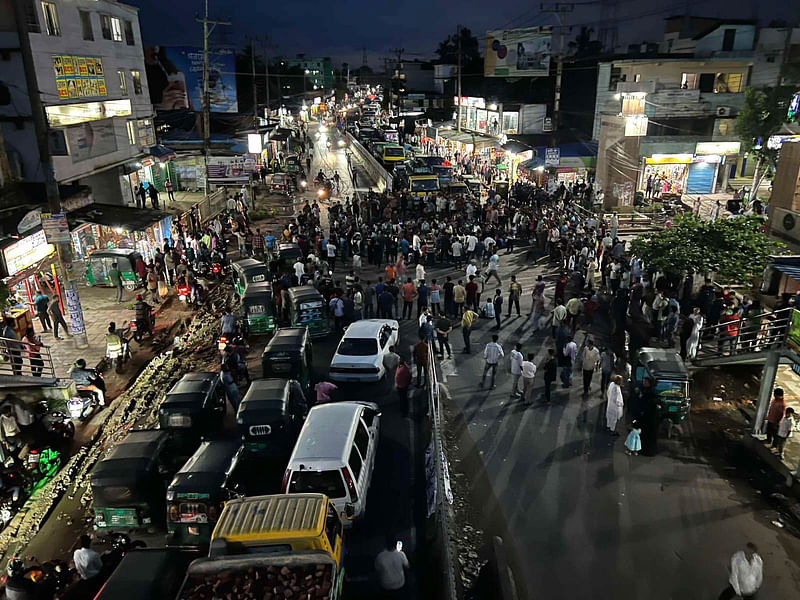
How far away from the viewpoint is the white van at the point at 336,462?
8938 millimetres

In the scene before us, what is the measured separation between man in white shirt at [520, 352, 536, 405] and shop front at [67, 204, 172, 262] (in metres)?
16.4

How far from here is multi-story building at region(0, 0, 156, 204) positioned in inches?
766

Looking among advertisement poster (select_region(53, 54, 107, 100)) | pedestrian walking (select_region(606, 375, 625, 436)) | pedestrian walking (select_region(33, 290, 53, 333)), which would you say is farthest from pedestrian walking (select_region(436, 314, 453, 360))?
advertisement poster (select_region(53, 54, 107, 100))

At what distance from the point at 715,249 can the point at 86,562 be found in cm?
1754

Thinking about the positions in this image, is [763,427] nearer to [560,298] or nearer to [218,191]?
[560,298]

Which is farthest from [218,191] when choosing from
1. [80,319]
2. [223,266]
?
[80,319]

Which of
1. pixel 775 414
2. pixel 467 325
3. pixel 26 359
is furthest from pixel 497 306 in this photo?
pixel 26 359

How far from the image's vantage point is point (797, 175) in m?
20.2

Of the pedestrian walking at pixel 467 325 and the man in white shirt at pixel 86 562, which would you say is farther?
the pedestrian walking at pixel 467 325

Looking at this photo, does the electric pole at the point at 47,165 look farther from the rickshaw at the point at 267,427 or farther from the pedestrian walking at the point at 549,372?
the pedestrian walking at the point at 549,372

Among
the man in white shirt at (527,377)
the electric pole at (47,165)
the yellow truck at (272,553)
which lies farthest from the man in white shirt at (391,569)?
the electric pole at (47,165)

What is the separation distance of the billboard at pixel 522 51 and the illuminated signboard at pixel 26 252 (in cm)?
3961

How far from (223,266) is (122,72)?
11821 millimetres

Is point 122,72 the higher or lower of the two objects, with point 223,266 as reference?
higher
